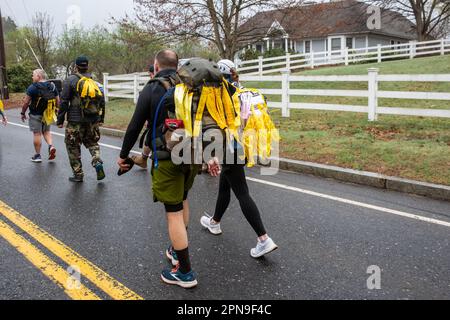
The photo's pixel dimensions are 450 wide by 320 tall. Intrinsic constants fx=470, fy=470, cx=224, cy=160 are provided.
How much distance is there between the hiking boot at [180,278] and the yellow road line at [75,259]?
1.07 ft

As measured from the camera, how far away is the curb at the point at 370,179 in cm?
652

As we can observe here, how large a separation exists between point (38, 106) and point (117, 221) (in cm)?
460

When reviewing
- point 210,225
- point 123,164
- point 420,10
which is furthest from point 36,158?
point 420,10

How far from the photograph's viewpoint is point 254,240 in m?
4.86

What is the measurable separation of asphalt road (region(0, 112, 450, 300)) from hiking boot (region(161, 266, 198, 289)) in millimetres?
50

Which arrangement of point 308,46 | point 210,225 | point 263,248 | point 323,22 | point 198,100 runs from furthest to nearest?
point 308,46, point 323,22, point 210,225, point 263,248, point 198,100

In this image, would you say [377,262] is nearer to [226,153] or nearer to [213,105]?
[226,153]

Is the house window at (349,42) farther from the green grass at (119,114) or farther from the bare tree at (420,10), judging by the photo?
the green grass at (119,114)

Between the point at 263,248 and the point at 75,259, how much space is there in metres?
1.74

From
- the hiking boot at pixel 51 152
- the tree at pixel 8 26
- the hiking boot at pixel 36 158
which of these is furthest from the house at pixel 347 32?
the tree at pixel 8 26

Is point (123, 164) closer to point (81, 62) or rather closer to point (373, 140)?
point (81, 62)

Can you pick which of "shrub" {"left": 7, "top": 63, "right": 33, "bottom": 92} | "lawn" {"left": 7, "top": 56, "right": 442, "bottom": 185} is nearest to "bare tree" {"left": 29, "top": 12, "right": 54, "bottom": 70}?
"shrub" {"left": 7, "top": 63, "right": 33, "bottom": 92}

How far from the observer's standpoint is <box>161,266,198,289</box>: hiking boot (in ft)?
12.5
